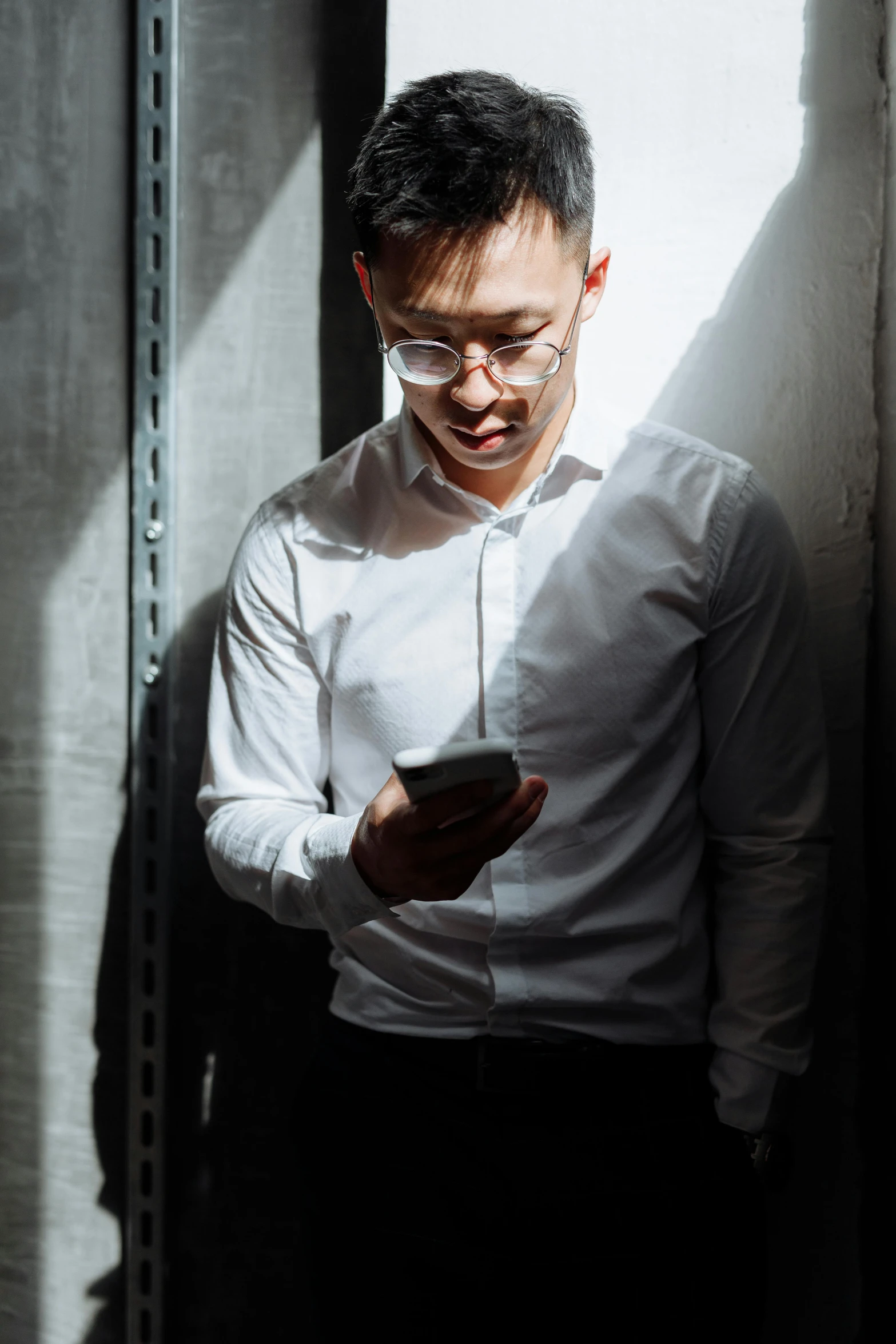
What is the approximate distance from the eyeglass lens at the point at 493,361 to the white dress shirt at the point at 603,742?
0.17m

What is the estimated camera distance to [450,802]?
3.16 ft

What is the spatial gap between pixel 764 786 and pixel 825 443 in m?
0.50

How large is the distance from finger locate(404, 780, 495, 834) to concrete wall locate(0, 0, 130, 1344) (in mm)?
881

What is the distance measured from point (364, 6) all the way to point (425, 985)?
4.30 ft

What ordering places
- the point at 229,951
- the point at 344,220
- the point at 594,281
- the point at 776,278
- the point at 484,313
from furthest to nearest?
1. the point at 229,951
2. the point at 344,220
3. the point at 776,278
4. the point at 594,281
5. the point at 484,313

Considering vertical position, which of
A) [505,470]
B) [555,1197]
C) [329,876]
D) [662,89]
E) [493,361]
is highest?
[662,89]

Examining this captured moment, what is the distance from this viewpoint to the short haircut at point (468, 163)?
112 cm

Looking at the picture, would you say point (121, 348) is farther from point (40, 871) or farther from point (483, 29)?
point (40, 871)

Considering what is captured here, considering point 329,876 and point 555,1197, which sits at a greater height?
point 329,876

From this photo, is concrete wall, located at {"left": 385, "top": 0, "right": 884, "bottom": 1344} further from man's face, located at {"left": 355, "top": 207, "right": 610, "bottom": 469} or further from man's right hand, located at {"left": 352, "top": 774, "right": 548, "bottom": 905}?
man's right hand, located at {"left": 352, "top": 774, "right": 548, "bottom": 905}

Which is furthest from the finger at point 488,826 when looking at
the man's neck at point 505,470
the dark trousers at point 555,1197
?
the man's neck at point 505,470

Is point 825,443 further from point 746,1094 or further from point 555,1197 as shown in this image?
point 555,1197

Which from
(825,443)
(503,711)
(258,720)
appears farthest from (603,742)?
(825,443)

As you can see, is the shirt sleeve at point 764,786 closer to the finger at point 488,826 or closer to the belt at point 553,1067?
the belt at point 553,1067
